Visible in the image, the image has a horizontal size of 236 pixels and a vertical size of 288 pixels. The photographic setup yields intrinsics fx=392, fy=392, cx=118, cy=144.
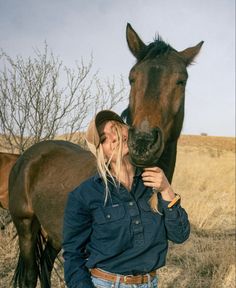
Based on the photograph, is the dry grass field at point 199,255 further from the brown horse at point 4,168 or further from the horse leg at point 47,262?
the brown horse at point 4,168

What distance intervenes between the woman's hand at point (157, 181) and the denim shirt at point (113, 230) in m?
0.05

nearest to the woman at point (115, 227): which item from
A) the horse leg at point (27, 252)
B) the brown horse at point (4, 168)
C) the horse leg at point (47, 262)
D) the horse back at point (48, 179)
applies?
the horse back at point (48, 179)

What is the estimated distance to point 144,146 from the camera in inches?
89.4

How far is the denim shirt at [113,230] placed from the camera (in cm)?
214

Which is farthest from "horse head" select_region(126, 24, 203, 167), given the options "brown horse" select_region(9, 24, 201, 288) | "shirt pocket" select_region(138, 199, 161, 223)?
"shirt pocket" select_region(138, 199, 161, 223)

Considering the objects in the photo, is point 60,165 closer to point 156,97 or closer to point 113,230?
point 156,97

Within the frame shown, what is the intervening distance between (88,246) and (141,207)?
0.38 m

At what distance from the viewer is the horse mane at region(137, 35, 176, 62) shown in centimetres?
296

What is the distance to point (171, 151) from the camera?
3.10 m

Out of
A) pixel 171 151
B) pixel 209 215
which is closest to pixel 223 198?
pixel 209 215

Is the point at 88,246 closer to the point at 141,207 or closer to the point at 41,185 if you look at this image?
the point at 141,207

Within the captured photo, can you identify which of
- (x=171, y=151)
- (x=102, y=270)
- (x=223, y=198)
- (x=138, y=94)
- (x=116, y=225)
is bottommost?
(x=223, y=198)

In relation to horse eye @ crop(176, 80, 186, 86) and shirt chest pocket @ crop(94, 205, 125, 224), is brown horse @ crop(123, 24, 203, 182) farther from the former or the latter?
shirt chest pocket @ crop(94, 205, 125, 224)

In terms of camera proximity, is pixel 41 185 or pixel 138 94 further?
pixel 41 185
